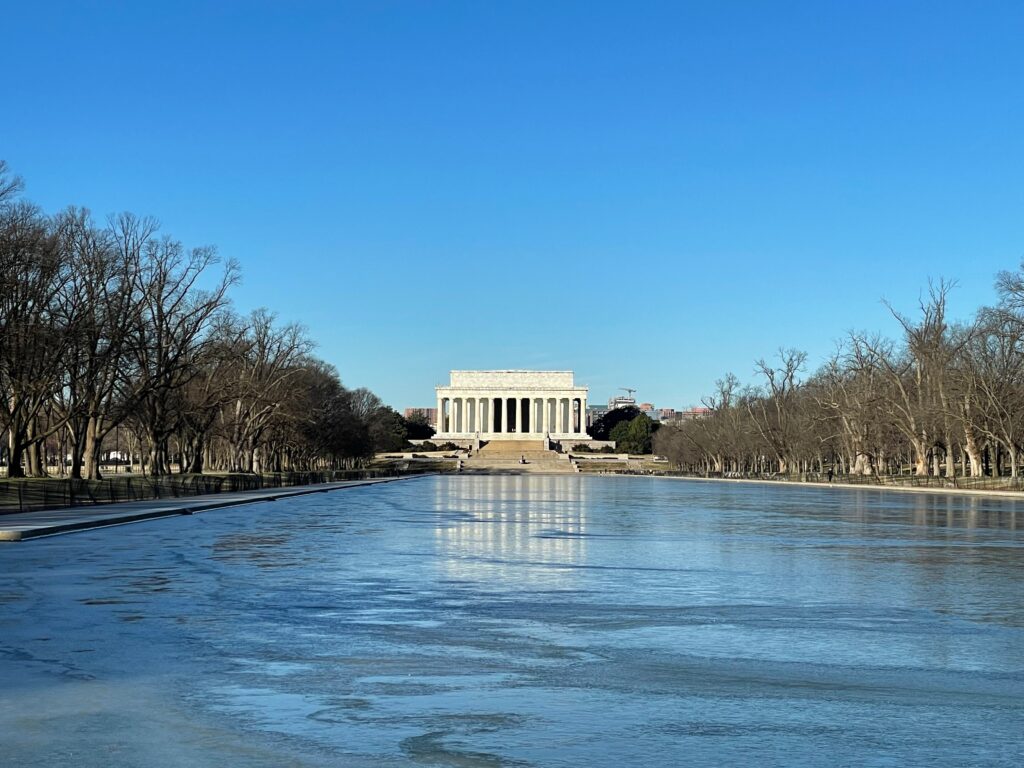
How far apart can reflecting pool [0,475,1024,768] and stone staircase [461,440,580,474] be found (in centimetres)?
11715

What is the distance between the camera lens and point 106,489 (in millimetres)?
48281

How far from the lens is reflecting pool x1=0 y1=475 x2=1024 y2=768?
7.85m

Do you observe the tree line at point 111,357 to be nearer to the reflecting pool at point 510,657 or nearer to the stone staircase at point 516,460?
the reflecting pool at point 510,657

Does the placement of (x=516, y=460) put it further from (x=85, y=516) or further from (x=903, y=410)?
(x=85, y=516)

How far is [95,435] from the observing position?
6078 cm

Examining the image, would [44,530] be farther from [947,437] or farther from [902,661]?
[947,437]

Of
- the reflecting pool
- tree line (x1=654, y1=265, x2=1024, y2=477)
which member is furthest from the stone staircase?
the reflecting pool

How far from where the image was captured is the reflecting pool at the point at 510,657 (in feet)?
25.7

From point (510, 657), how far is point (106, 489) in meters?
40.6

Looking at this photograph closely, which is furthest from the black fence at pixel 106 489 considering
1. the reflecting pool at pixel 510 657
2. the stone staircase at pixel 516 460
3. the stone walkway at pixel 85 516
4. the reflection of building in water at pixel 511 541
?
the stone staircase at pixel 516 460

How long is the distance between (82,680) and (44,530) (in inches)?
808

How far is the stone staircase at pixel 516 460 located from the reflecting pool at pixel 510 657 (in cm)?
11715

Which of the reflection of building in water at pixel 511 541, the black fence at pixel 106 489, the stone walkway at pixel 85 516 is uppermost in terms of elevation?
the black fence at pixel 106 489

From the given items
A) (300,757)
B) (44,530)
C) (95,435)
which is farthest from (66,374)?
(300,757)
